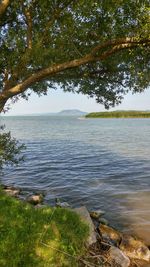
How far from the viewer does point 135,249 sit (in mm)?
11539

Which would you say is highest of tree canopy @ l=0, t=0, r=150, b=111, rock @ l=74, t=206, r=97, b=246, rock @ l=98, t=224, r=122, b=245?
tree canopy @ l=0, t=0, r=150, b=111

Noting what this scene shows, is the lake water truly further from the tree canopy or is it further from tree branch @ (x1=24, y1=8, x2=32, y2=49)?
tree branch @ (x1=24, y1=8, x2=32, y2=49)

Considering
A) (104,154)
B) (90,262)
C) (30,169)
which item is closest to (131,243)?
(90,262)

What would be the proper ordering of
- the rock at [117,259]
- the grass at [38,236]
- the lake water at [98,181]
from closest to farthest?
the grass at [38,236]
the rock at [117,259]
the lake water at [98,181]

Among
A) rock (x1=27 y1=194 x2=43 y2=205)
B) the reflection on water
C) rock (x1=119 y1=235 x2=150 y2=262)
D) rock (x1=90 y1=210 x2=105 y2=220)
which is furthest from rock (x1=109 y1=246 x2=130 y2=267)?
rock (x1=27 y1=194 x2=43 y2=205)

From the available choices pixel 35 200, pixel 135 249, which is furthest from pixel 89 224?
pixel 35 200

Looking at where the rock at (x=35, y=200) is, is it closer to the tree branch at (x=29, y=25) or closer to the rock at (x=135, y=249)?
the rock at (x=135, y=249)

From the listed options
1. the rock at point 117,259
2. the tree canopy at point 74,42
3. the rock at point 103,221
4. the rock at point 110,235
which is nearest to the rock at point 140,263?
the rock at point 117,259

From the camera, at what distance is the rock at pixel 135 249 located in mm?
11211

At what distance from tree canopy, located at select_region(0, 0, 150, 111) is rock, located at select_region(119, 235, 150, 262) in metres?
7.09

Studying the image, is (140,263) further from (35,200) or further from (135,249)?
(35,200)

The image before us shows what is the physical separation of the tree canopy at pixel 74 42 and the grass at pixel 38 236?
4159mm

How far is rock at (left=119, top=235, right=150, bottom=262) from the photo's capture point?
1121 centimetres

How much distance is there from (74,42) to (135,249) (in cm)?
922
